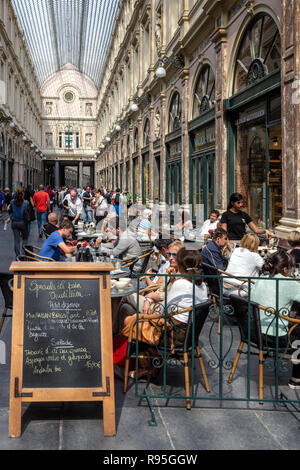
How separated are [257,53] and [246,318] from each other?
25.4 ft

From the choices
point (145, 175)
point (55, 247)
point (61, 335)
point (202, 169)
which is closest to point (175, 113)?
point (202, 169)

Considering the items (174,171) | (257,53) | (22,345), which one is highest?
(257,53)

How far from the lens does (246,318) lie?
4129 mm

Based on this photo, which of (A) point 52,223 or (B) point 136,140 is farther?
(B) point 136,140

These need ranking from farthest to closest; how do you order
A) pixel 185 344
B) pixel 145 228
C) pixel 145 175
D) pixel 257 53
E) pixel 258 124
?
1. pixel 145 175
2. pixel 145 228
3. pixel 258 124
4. pixel 257 53
5. pixel 185 344

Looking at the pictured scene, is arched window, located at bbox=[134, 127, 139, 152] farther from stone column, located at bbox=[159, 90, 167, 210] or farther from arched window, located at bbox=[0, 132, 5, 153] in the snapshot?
arched window, located at bbox=[0, 132, 5, 153]

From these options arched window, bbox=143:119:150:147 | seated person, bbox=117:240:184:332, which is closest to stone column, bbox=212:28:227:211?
seated person, bbox=117:240:184:332

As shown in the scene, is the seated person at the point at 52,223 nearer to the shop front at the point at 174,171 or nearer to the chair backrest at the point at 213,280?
the chair backrest at the point at 213,280

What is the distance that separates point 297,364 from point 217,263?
2.77m

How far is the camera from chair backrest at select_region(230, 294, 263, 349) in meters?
4.02

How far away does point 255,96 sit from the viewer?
10.0m

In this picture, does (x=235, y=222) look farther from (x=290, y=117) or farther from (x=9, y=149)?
(x=9, y=149)

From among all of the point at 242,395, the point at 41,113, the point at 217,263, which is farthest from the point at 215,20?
the point at 41,113

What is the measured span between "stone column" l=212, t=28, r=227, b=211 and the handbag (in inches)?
315
